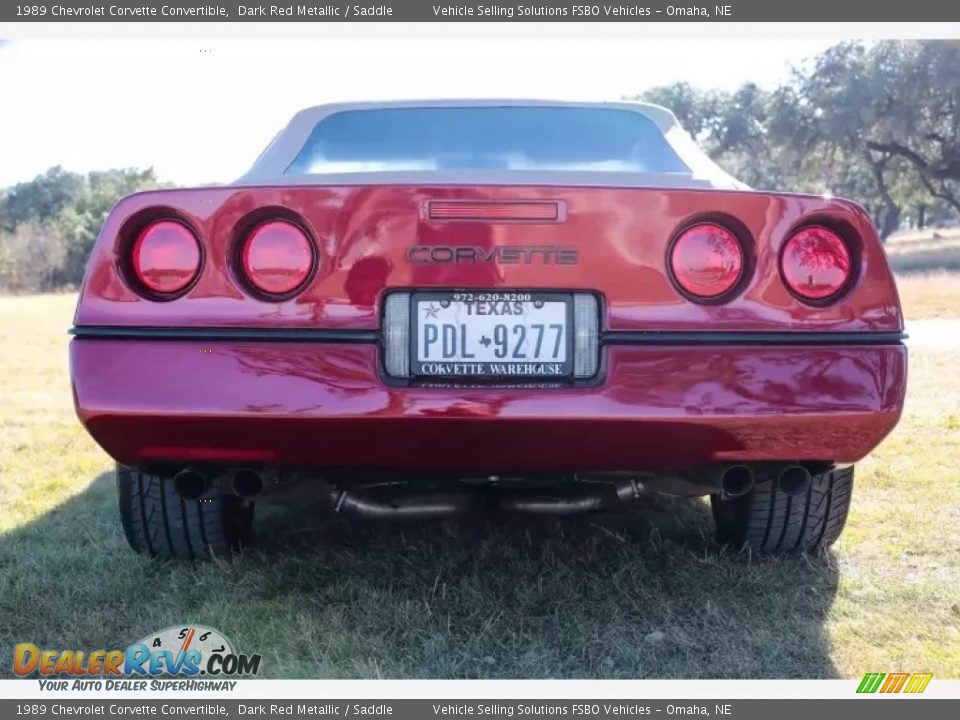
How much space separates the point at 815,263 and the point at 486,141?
133 cm

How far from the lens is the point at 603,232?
173 cm

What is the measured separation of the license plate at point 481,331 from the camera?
5.69 feet

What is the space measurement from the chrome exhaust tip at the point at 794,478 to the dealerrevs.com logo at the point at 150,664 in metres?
1.34

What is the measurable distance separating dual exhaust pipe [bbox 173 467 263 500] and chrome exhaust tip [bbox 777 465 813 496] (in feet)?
4.22

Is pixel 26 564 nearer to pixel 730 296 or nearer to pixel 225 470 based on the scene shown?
pixel 225 470

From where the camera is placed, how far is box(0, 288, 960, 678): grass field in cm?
191

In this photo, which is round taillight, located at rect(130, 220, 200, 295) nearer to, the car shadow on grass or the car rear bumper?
the car rear bumper

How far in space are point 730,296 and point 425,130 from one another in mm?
1414

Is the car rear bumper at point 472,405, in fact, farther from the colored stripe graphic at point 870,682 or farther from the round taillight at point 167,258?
the colored stripe graphic at point 870,682

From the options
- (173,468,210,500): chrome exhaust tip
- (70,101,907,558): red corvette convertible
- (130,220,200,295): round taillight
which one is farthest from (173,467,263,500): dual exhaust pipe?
(130,220,200,295): round taillight
